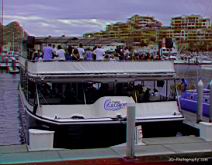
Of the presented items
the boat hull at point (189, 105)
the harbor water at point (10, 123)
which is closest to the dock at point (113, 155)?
the harbor water at point (10, 123)

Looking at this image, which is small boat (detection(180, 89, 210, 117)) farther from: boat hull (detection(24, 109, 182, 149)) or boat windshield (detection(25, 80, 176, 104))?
boat hull (detection(24, 109, 182, 149))

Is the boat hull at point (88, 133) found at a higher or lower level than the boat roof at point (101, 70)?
lower

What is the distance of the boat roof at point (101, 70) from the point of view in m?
16.4

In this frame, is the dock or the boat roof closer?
the dock

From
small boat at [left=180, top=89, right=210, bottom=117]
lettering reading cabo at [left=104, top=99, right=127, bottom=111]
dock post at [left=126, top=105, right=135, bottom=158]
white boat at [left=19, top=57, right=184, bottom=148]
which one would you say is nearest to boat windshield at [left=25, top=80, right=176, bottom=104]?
white boat at [left=19, top=57, right=184, bottom=148]

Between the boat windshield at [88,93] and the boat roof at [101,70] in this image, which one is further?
the boat windshield at [88,93]

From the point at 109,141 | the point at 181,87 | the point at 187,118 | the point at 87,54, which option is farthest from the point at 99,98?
the point at 181,87

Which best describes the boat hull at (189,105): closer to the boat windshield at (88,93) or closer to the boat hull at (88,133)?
the boat windshield at (88,93)

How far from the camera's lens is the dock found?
10680mm

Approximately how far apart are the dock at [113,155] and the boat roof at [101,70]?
460 cm

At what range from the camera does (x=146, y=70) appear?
17266 millimetres

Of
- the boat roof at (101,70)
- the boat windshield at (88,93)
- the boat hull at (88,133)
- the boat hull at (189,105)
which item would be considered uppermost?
the boat roof at (101,70)

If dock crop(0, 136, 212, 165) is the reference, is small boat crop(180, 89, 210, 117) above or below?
above

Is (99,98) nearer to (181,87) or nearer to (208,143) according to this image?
(208,143)
